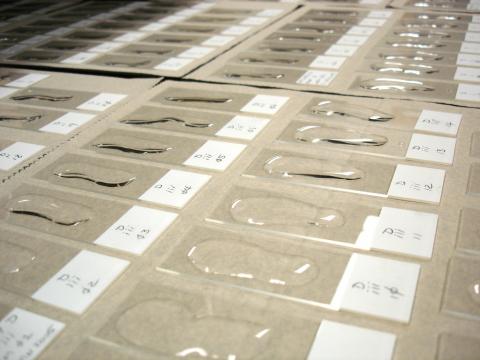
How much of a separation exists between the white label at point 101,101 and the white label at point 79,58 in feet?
0.73

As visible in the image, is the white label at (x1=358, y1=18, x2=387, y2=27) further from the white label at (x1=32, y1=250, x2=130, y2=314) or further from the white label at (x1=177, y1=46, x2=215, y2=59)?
the white label at (x1=32, y1=250, x2=130, y2=314)

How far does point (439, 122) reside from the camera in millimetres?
729

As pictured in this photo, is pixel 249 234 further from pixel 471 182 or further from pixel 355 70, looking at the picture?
pixel 355 70

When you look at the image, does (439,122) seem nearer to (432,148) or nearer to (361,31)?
(432,148)

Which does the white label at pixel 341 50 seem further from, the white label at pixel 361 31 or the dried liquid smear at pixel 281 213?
the dried liquid smear at pixel 281 213

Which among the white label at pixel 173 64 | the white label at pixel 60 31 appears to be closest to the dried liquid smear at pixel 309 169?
the white label at pixel 173 64

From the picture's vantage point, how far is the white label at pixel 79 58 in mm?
1079

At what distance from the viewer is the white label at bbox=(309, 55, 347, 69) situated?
96 cm

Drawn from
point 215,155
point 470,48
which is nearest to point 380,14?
point 470,48

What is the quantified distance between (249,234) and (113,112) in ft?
1.31

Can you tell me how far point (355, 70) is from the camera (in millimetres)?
938

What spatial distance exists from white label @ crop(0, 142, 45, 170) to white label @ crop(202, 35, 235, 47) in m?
0.51

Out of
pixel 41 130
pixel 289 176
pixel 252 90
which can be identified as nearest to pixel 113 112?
pixel 41 130

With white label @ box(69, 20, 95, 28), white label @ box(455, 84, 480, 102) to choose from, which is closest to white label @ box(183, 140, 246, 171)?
white label @ box(455, 84, 480, 102)
